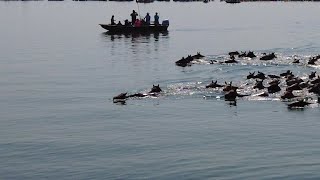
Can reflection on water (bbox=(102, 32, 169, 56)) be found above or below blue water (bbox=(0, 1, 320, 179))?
below

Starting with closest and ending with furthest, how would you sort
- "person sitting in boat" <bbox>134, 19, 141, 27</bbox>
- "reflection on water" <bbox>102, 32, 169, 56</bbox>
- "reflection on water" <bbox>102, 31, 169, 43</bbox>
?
"reflection on water" <bbox>102, 32, 169, 56</bbox>
"reflection on water" <bbox>102, 31, 169, 43</bbox>
"person sitting in boat" <bbox>134, 19, 141, 27</bbox>

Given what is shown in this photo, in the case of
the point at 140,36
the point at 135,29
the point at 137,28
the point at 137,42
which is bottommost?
the point at 140,36

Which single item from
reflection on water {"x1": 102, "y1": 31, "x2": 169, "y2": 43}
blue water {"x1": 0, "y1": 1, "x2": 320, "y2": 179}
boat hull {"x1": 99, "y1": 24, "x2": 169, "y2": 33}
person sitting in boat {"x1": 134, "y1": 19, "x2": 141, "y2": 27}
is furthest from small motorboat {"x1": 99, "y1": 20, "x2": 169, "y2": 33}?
blue water {"x1": 0, "y1": 1, "x2": 320, "y2": 179}

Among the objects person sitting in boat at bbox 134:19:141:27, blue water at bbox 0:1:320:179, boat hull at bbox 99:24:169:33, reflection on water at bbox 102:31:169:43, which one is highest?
blue water at bbox 0:1:320:179

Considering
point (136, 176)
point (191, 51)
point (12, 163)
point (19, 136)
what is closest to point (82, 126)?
point (19, 136)

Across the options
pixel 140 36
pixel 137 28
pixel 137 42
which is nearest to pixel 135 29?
pixel 137 28

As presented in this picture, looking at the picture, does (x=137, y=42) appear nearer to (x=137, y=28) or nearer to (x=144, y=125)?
(x=137, y=28)

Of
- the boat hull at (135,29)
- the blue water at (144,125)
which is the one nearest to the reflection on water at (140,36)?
the boat hull at (135,29)

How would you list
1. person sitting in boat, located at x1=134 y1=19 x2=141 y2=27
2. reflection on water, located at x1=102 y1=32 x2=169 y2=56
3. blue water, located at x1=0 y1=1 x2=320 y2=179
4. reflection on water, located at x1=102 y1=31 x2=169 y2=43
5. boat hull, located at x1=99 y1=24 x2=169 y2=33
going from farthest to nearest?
boat hull, located at x1=99 y1=24 x2=169 y2=33 < person sitting in boat, located at x1=134 y1=19 x2=141 y2=27 < reflection on water, located at x1=102 y1=31 x2=169 y2=43 < reflection on water, located at x1=102 y1=32 x2=169 y2=56 < blue water, located at x1=0 y1=1 x2=320 y2=179

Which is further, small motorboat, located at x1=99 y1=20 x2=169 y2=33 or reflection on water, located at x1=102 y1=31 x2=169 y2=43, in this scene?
small motorboat, located at x1=99 y1=20 x2=169 y2=33

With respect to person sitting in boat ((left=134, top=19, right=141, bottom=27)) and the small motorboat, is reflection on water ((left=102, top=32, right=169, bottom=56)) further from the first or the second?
person sitting in boat ((left=134, top=19, right=141, bottom=27))

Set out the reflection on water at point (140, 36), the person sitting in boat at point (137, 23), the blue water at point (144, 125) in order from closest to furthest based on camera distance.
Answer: the blue water at point (144, 125) < the reflection on water at point (140, 36) < the person sitting in boat at point (137, 23)

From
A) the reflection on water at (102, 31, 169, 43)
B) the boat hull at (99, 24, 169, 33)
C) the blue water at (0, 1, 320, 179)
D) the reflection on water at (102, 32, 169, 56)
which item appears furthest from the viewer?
the boat hull at (99, 24, 169, 33)

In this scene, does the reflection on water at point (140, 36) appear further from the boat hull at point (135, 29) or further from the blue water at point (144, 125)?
the blue water at point (144, 125)
